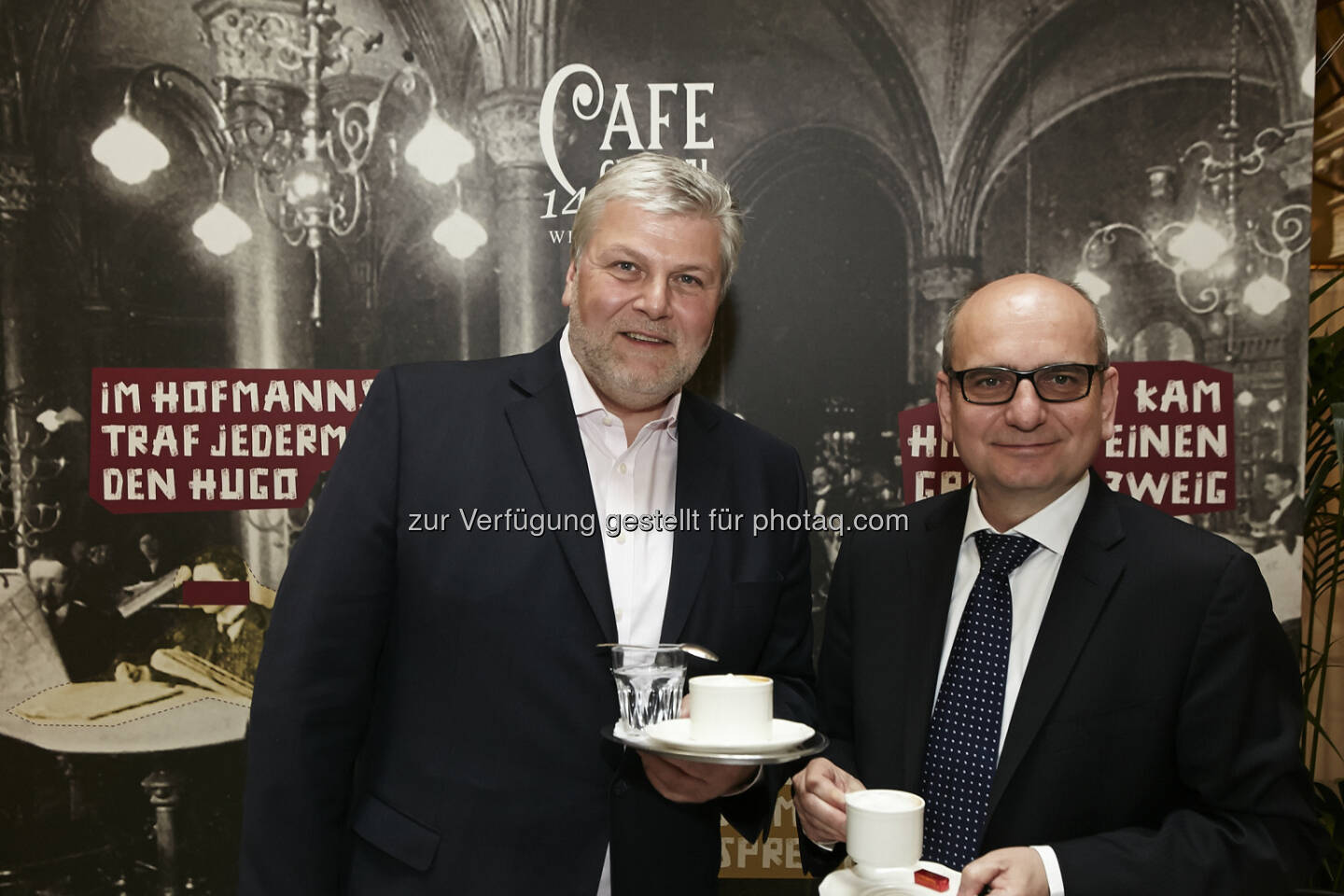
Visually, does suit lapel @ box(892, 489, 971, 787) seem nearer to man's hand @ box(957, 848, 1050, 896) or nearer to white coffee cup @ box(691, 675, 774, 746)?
man's hand @ box(957, 848, 1050, 896)

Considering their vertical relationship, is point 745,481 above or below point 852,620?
above

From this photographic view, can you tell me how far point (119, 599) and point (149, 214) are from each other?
1.19 meters

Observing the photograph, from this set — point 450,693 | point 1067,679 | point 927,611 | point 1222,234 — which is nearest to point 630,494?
point 450,693

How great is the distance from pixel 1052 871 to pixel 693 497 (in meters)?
0.98

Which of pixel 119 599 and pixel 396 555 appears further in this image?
pixel 119 599

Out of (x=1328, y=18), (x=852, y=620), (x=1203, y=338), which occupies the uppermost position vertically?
(x=1328, y=18)

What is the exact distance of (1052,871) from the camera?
1.60 metres

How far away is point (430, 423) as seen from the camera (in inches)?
80.1

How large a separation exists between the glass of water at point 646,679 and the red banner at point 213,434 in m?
1.62

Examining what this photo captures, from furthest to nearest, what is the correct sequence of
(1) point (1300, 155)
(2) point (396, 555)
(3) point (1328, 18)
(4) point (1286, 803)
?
(3) point (1328, 18) < (1) point (1300, 155) < (2) point (396, 555) < (4) point (1286, 803)

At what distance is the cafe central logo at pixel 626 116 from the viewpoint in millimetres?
2938

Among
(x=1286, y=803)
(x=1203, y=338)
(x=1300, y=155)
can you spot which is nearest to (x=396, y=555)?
(x=1286, y=803)

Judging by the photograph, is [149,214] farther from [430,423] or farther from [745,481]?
[745,481]

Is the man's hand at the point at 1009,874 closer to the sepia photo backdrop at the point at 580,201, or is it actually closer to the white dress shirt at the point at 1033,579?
the white dress shirt at the point at 1033,579
